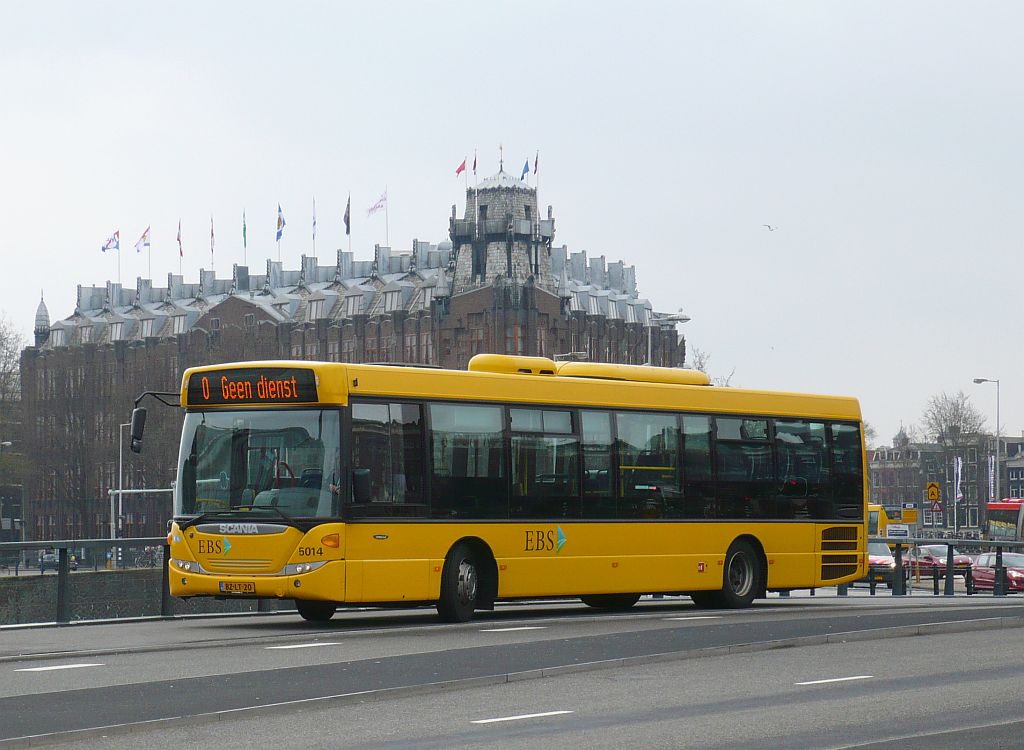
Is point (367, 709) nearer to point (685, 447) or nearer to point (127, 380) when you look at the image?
point (685, 447)

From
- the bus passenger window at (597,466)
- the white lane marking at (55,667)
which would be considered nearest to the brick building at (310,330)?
the bus passenger window at (597,466)

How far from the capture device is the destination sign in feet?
63.4

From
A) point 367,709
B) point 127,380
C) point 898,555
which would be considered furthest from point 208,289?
point 367,709

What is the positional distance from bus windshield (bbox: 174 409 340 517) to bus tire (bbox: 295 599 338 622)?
2004 mm

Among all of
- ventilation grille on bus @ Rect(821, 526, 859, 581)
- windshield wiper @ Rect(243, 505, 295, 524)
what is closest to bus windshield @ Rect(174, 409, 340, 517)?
windshield wiper @ Rect(243, 505, 295, 524)

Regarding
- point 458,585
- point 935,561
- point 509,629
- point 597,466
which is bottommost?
point 935,561

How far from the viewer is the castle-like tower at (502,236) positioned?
414 ft

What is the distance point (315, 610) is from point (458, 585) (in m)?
1.95

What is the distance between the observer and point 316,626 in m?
20.2

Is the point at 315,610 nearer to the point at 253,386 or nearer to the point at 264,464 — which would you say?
the point at 264,464

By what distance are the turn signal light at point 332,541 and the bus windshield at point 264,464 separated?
0.74 ft

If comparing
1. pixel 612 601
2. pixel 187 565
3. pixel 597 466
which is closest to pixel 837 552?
pixel 612 601

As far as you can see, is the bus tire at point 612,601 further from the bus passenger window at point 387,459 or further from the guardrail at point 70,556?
the guardrail at point 70,556

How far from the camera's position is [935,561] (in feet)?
168
